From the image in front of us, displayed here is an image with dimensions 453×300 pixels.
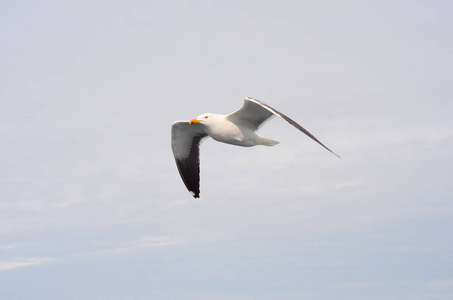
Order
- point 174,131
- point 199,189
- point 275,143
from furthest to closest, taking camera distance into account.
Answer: point 199,189, point 174,131, point 275,143

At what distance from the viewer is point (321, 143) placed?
52.9 feet

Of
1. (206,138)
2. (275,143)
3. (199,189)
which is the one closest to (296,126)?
(275,143)

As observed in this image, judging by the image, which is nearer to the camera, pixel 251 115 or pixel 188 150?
pixel 251 115

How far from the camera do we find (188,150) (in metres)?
24.9

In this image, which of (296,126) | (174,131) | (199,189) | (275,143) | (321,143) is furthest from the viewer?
(199,189)

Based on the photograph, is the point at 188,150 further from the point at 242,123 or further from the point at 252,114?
the point at 252,114

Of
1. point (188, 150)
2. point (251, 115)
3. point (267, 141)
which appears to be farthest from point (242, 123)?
point (188, 150)

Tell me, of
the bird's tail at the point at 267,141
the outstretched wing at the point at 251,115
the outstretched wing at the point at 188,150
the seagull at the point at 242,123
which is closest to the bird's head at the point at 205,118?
the seagull at the point at 242,123

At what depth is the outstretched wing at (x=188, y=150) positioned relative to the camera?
78.3 ft

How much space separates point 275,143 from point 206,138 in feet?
15.4

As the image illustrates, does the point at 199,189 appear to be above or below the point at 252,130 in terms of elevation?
below

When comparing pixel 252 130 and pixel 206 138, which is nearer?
pixel 252 130

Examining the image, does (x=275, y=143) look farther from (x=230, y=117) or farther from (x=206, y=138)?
(x=206, y=138)

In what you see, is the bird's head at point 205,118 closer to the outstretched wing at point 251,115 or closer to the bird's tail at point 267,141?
the outstretched wing at point 251,115
